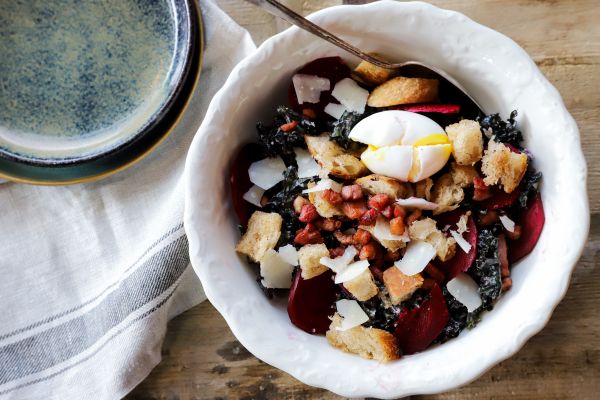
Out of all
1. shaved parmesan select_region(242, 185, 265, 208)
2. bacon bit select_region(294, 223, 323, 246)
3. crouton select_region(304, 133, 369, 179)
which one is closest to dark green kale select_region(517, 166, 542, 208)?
crouton select_region(304, 133, 369, 179)

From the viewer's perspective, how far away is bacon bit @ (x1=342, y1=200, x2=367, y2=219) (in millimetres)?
1420

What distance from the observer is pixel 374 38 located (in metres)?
1.48

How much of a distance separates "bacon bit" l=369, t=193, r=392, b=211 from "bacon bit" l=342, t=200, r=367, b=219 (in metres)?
0.04

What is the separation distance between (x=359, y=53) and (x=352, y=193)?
30cm

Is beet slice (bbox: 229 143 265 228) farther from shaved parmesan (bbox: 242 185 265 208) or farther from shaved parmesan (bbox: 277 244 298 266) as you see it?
shaved parmesan (bbox: 277 244 298 266)

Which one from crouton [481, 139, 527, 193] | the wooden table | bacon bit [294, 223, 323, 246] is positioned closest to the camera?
crouton [481, 139, 527, 193]

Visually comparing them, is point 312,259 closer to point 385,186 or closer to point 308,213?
point 308,213

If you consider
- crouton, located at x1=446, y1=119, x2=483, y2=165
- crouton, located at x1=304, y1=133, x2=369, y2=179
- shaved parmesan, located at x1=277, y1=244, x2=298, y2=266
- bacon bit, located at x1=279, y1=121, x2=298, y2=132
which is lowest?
shaved parmesan, located at x1=277, y1=244, x2=298, y2=266

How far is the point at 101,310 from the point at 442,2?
1233 millimetres

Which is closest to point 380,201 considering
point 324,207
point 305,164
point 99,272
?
point 324,207

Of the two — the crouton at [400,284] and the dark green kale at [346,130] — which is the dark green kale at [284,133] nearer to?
the dark green kale at [346,130]

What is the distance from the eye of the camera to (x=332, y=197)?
4.62 ft

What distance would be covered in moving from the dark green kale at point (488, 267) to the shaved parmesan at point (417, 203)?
0.13m

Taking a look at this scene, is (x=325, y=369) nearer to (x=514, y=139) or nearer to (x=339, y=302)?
(x=339, y=302)
